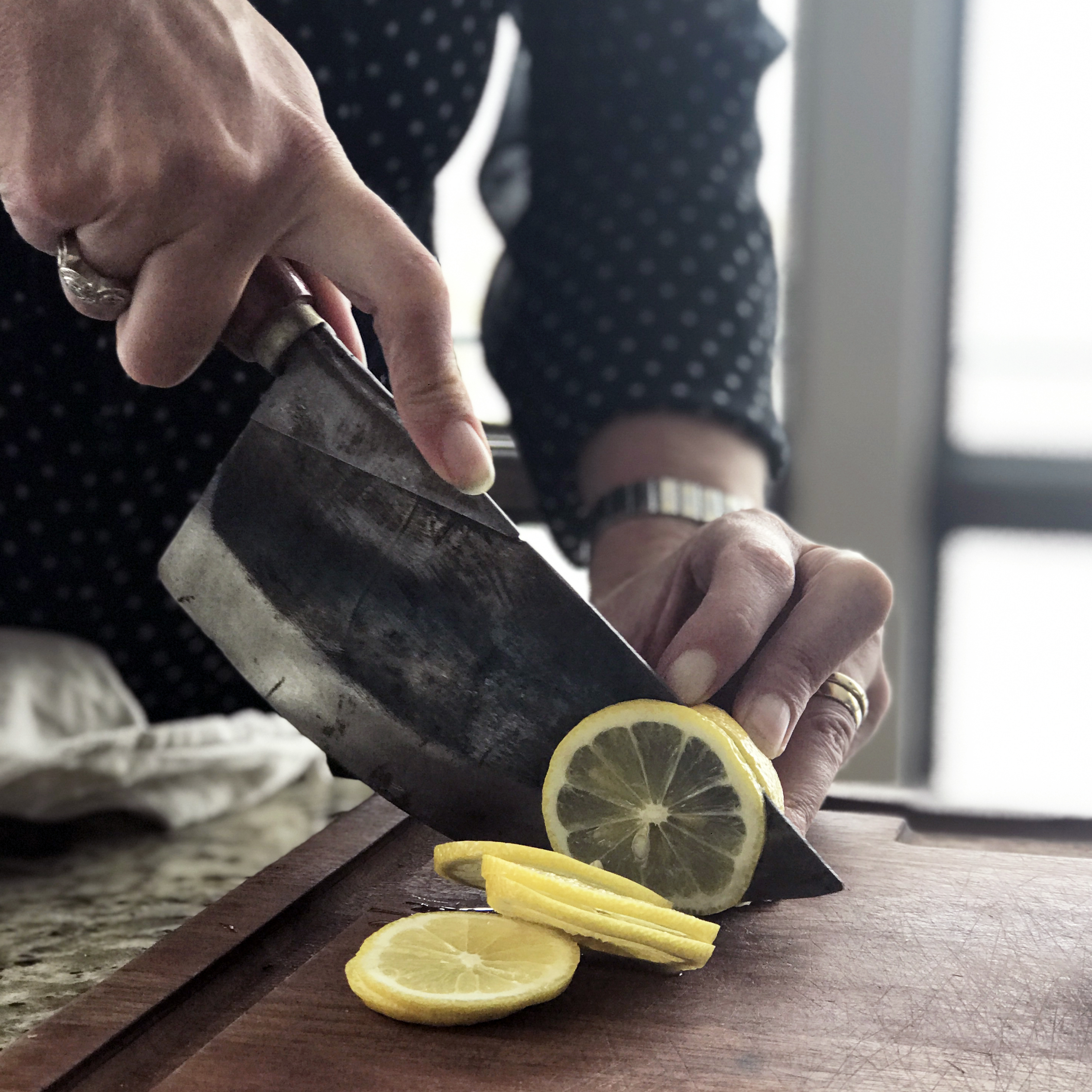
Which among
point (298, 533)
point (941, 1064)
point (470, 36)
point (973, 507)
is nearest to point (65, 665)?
point (298, 533)

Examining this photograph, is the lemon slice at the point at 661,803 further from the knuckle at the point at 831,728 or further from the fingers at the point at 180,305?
the fingers at the point at 180,305

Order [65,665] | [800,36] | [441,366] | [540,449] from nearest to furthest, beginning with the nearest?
[441,366], [65,665], [540,449], [800,36]

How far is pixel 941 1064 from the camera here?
60 cm

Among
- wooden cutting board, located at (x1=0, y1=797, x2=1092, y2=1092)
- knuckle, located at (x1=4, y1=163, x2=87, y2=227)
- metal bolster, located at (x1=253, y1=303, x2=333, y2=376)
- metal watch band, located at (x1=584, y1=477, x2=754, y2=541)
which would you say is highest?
knuckle, located at (x1=4, y1=163, x2=87, y2=227)

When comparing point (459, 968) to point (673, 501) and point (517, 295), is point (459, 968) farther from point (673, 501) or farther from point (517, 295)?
point (517, 295)

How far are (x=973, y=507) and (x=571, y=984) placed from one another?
187 centimetres

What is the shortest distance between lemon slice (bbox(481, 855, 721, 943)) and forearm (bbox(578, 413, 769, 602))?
0.48 m

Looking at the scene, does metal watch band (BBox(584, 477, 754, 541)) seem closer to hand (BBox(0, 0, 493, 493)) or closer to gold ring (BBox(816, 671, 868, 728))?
gold ring (BBox(816, 671, 868, 728))

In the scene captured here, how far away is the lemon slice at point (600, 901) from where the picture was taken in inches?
25.9

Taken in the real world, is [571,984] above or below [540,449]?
below

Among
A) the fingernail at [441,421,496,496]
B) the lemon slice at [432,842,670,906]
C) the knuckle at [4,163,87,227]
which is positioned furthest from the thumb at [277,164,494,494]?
the lemon slice at [432,842,670,906]

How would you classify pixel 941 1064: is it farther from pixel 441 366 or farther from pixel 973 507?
pixel 973 507

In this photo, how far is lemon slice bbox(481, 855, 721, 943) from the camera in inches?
25.9

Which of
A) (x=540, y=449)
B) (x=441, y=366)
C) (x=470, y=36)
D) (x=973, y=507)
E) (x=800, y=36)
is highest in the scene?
(x=800, y=36)
